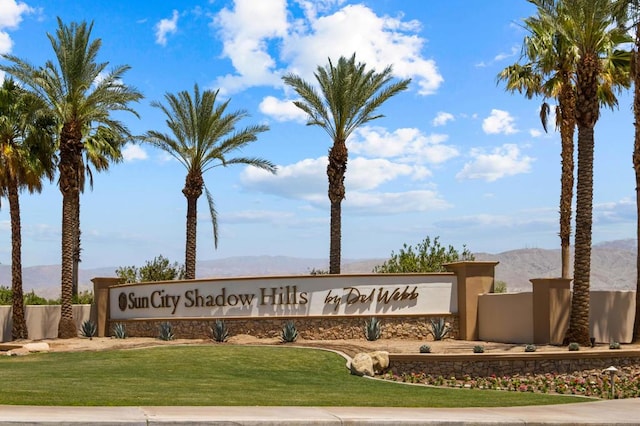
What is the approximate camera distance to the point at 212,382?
20.2 metres

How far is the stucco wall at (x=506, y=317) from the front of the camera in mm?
30328

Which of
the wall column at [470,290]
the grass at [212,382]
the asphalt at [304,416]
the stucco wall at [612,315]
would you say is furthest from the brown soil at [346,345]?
the asphalt at [304,416]

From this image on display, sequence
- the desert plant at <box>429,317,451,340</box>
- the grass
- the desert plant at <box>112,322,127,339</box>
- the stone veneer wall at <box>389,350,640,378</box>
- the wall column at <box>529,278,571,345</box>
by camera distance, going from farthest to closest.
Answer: the desert plant at <box>112,322,127,339</box>, the desert plant at <box>429,317,451,340</box>, the wall column at <box>529,278,571,345</box>, the stone veneer wall at <box>389,350,640,378</box>, the grass

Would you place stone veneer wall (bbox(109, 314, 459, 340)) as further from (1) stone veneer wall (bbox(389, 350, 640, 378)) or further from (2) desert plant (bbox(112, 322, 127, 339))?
(1) stone veneer wall (bbox(389, 350, 640, 378))

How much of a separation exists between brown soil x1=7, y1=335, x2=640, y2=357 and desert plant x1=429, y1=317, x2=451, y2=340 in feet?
1.31

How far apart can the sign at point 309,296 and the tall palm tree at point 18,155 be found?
8739mm

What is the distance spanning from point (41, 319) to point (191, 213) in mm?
9290

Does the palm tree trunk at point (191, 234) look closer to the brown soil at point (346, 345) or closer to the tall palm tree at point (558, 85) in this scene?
the brown soil at point (346, 345)

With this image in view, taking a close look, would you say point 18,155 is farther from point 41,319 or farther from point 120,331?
point 120,331

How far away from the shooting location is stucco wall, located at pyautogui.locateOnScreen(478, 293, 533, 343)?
30328 millimetres

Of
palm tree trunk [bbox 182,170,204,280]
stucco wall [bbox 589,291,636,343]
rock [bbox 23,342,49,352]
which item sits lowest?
rock [bbox 23,342,49,352]

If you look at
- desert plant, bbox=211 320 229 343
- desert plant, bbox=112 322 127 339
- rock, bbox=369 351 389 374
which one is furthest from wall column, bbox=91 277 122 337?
rock, bbox=369 351 389 374

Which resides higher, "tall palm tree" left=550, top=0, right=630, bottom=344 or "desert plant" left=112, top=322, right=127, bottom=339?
"tall palm tree" left=550, top=0, right=630, bottom=344

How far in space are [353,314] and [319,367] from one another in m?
8.32
